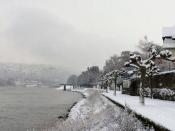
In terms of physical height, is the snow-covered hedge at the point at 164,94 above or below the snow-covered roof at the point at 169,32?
below

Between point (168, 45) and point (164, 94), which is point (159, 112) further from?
point (168, 45)

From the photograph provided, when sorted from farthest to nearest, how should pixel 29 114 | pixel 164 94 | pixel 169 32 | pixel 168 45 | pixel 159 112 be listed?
1. pixel 169 32
2. pixel 168 45
3. pixel 29 114
4. pixel 164 94
5. pixel 159 112

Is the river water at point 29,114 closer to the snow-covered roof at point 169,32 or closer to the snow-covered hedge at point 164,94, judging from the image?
the snow-covered hedge at point 164,94

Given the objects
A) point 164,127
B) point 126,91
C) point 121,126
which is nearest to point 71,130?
point 121,126

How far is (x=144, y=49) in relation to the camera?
135625 millimetres

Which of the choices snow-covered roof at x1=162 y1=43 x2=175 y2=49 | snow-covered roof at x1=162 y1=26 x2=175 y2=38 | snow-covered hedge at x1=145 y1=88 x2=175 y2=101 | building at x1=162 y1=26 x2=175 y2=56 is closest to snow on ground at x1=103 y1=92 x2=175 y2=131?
snow-covered hedge at x1=145 y1=88 x2=175 y2=101

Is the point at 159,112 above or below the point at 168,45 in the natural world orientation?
below

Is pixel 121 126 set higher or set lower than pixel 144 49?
lower

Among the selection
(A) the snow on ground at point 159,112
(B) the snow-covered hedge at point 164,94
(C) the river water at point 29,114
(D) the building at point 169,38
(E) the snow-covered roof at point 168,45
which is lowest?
(C) the river water at point 29,114

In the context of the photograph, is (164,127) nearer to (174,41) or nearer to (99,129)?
(99,129)

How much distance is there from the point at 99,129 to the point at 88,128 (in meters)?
1.44

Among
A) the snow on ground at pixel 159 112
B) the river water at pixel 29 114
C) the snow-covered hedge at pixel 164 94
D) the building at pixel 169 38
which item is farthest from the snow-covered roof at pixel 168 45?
the snow on ground at pixel 159 112

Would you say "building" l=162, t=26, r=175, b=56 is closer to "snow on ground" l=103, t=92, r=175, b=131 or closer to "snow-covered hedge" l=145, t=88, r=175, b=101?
"snow-covered hedge" l=145, t=88, r=175, b=101

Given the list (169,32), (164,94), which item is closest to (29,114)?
(164,94)
